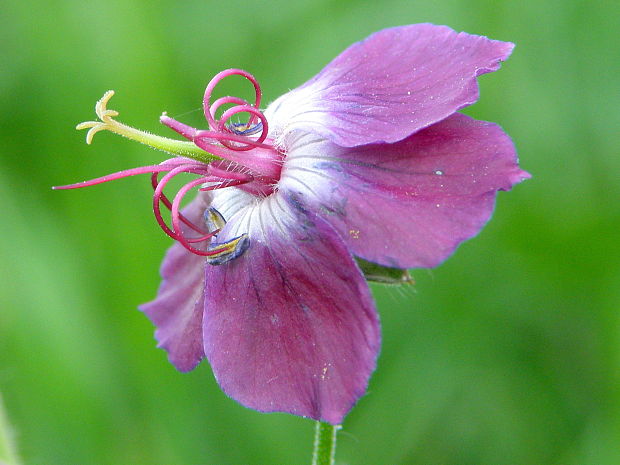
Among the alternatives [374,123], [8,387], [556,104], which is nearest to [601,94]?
[556,104]

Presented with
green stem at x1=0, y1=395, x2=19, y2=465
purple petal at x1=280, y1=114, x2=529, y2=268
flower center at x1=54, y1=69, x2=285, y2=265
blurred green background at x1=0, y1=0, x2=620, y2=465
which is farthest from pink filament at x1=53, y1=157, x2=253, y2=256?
blurred green background at x1=0, y1=0, x2=620, y2=465

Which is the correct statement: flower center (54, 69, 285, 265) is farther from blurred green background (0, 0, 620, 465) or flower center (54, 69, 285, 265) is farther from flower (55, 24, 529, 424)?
blurred green background (0, 0, 620, 465)

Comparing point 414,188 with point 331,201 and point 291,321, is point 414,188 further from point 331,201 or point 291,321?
point 291,321

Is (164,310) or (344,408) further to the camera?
(164,310)

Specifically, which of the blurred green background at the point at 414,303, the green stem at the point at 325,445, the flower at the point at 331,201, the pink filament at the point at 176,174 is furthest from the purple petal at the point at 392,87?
the blurred green background at the point at 414,303

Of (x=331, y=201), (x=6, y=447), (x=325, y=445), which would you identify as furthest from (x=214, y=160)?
(x=6, y=447)

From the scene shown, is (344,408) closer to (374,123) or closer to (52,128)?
(374,123)
